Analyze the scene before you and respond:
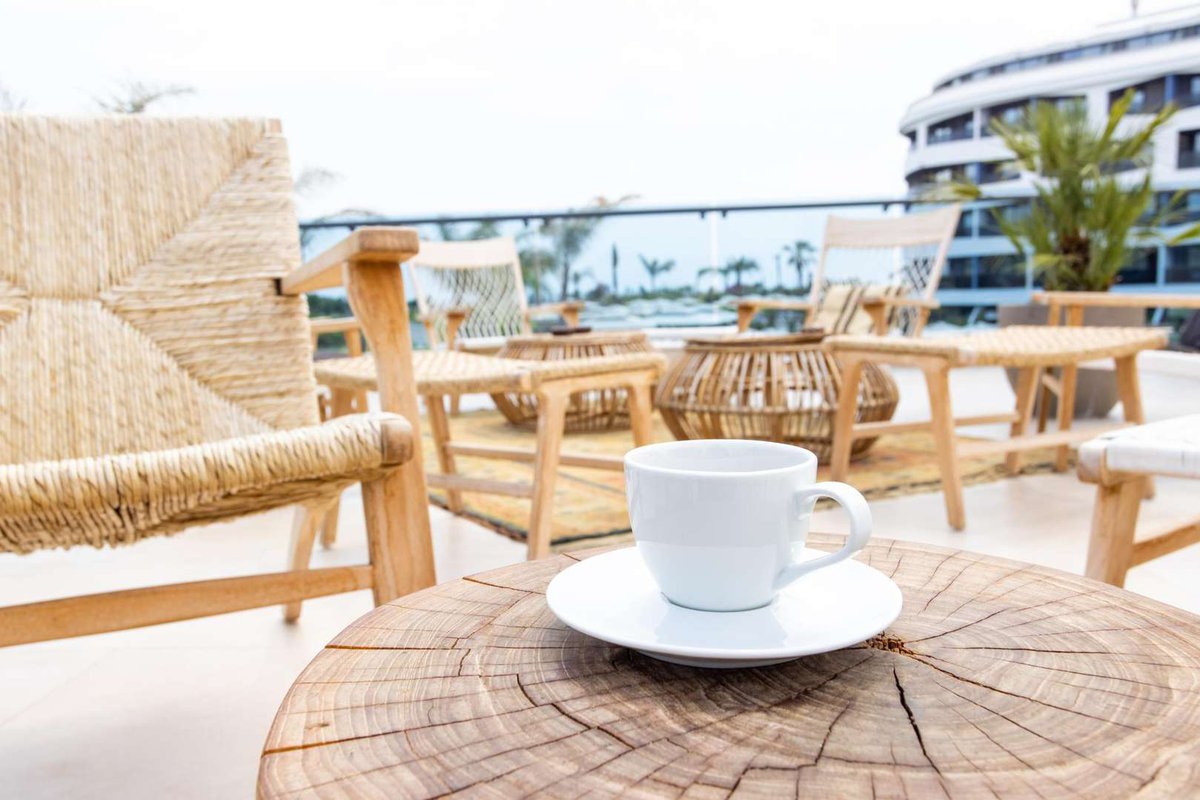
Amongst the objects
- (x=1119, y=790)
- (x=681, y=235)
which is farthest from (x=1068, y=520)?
(x=681, y=235)

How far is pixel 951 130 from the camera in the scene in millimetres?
14031

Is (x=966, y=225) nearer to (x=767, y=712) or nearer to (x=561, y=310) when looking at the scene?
(x=561, y=310)

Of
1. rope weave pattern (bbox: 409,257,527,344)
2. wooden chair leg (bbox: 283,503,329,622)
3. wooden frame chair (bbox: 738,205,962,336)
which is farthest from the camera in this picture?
rope weave pattern (bbox: 409,257,527,344)

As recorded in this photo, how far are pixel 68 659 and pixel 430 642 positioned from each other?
4.44ft

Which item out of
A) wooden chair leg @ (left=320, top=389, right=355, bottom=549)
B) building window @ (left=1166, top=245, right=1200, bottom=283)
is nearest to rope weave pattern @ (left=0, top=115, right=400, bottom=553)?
wooden chair leg @ (left=320, top=389, right=355, bottom=549)

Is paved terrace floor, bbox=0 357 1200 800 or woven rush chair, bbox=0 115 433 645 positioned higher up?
woven rush chair, bbox=0 115 433 645

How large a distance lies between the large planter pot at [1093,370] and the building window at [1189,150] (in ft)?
25.4

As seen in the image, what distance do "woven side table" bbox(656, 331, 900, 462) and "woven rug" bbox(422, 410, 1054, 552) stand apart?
177 mm

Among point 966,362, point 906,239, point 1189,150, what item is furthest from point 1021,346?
point 1189,150

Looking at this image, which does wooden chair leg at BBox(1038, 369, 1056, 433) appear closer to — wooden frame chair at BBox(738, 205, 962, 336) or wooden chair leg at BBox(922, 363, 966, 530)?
wooden frame chair at BBox(738, 205, 962, 336)

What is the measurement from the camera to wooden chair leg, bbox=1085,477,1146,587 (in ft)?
3.44

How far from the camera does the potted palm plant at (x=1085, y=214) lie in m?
3.57

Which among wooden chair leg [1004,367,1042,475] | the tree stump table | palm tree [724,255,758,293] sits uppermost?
palm tree [724,255,758,293]

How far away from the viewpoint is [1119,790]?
32 cm
